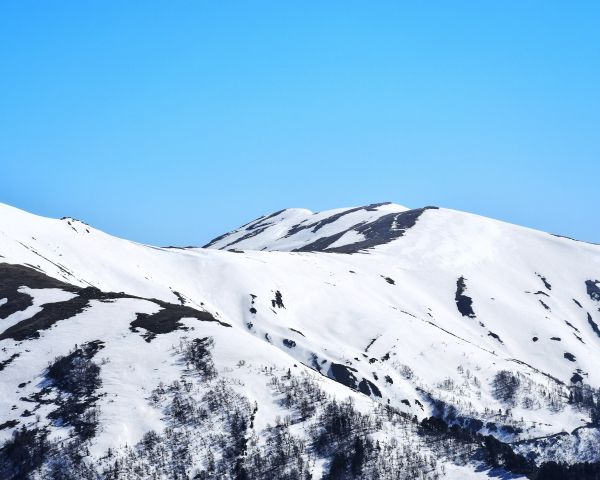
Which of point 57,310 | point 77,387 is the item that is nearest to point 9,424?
point 77,387

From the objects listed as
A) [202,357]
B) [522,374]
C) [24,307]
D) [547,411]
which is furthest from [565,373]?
[24,307]

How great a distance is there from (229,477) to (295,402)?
647 inches

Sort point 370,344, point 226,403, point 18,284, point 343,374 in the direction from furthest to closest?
point 370,344 → point 343,374 → point 18,284 → point 226,403

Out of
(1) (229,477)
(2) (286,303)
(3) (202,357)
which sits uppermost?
(2) (286,303)

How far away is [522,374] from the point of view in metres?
174

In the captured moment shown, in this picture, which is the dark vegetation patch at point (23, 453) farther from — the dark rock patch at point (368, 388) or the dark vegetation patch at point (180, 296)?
the dark vegetation patch at point (180, 296)

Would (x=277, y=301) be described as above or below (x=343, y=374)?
Result: above

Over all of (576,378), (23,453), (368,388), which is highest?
(576,378)

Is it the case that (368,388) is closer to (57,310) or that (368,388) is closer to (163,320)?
(163,320)

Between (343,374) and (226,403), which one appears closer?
(226,403)

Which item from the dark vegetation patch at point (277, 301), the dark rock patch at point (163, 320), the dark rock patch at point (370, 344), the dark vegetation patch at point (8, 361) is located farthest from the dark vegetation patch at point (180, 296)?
the dark vegetation patch at point (8, 361)

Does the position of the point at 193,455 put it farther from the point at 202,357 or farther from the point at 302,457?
the point at 202,357

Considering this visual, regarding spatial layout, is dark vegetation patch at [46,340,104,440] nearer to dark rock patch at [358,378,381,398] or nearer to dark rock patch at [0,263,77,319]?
dark rock patch at [0,263,77,319]

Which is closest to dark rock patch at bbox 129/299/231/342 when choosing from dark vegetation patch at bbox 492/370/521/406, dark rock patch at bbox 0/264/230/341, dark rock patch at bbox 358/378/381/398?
dark rock patch at bbox 0/264/230/341
